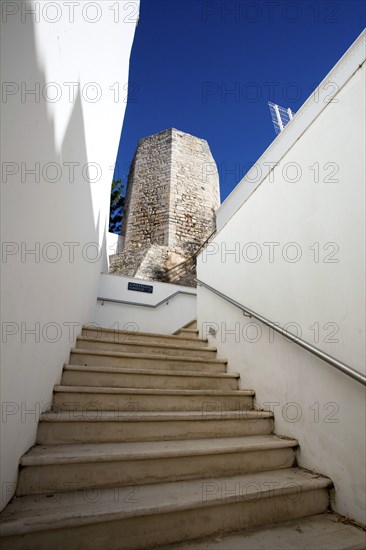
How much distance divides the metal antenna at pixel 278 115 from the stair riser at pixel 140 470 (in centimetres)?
1376

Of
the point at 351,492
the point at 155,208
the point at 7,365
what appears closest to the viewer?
the point at 7,365

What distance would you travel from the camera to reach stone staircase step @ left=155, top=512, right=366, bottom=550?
39.0 inches

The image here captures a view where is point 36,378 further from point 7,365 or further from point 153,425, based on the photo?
point 153,425

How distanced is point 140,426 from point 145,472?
0.26 metres

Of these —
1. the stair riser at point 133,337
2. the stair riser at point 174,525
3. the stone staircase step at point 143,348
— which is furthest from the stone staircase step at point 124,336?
the stair riser at point 174,525

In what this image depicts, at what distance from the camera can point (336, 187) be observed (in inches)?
60.8

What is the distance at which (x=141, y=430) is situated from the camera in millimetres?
1491

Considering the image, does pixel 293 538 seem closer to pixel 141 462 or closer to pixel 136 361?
pixel 141 462

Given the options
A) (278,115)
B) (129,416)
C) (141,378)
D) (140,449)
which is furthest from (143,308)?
(278,115)

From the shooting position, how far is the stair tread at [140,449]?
1168 millimetres

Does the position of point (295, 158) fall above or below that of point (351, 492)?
above

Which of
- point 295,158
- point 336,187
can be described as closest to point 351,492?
point 336,187

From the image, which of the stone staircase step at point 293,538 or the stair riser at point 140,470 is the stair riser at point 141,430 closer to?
the stair riser at point 140,470

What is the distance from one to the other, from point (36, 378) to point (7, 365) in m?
0.38
